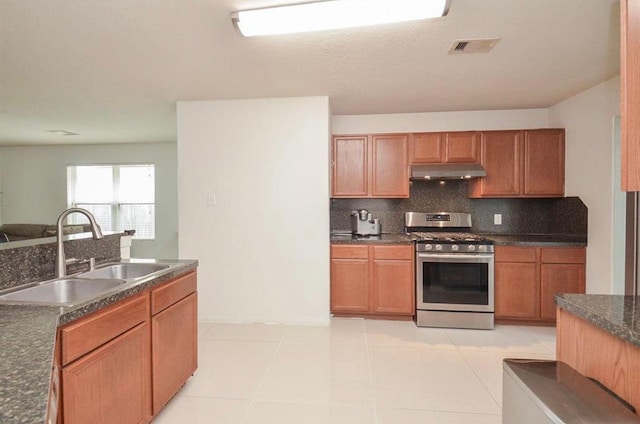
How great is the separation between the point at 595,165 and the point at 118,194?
23.4 feet

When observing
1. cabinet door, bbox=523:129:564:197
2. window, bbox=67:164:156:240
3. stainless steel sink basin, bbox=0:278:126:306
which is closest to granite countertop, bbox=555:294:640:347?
stainless steel sink basin, bbox=0:278:126:306

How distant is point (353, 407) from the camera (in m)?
1.98

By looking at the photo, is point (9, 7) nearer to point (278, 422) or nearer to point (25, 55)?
point (25, 55)

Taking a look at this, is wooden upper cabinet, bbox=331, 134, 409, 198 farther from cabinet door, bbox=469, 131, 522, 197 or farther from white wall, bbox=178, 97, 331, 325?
cabinet door, bbox=469, 131, 522, 197

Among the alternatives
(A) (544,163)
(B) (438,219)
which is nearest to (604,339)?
(B) (438,219)

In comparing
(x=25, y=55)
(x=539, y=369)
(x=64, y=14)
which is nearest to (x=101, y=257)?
(x=64, y=14)

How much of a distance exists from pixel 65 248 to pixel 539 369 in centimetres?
241

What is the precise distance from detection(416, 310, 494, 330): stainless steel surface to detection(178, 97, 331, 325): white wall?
1019 mm

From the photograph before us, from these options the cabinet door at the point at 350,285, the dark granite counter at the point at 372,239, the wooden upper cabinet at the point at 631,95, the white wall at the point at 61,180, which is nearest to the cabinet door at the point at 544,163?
the dark granite counter at the point at 372,239

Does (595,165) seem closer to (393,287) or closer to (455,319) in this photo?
(455,319)

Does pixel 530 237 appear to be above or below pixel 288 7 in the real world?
below

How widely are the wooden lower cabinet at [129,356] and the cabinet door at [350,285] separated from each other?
1666 millimetres

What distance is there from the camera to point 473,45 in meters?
2.22

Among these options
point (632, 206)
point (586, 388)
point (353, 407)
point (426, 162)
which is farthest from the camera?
point (426, 162)
